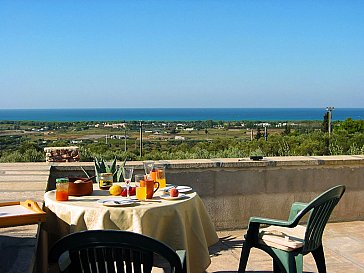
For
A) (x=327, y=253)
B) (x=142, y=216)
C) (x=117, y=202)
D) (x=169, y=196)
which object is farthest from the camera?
(x=327, y=253)

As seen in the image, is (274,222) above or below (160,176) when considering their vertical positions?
below

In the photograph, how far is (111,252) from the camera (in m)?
2.42

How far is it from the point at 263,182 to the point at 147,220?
2.80 meters

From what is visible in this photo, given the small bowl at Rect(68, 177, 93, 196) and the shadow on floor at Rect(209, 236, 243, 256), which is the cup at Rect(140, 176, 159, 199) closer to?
the small bowl at Rect(68, 177, 93, 196)

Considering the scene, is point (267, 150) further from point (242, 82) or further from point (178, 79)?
point (178, 79)

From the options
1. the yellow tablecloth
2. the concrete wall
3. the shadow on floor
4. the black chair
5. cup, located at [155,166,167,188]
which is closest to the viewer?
the black chair

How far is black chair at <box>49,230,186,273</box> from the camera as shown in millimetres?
2361

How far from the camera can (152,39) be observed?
77.2 ft

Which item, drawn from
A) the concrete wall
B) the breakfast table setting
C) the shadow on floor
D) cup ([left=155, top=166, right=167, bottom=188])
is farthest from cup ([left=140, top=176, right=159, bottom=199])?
the concrete wall

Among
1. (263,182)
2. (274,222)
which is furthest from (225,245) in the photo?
(274,222)

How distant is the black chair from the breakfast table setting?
31.2 inches

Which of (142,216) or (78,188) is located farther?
(78,188)

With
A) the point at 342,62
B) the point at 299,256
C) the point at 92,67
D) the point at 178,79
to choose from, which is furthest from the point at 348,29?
the point at 92,67

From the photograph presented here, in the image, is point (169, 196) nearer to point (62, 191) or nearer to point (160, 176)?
point (160, 176)
